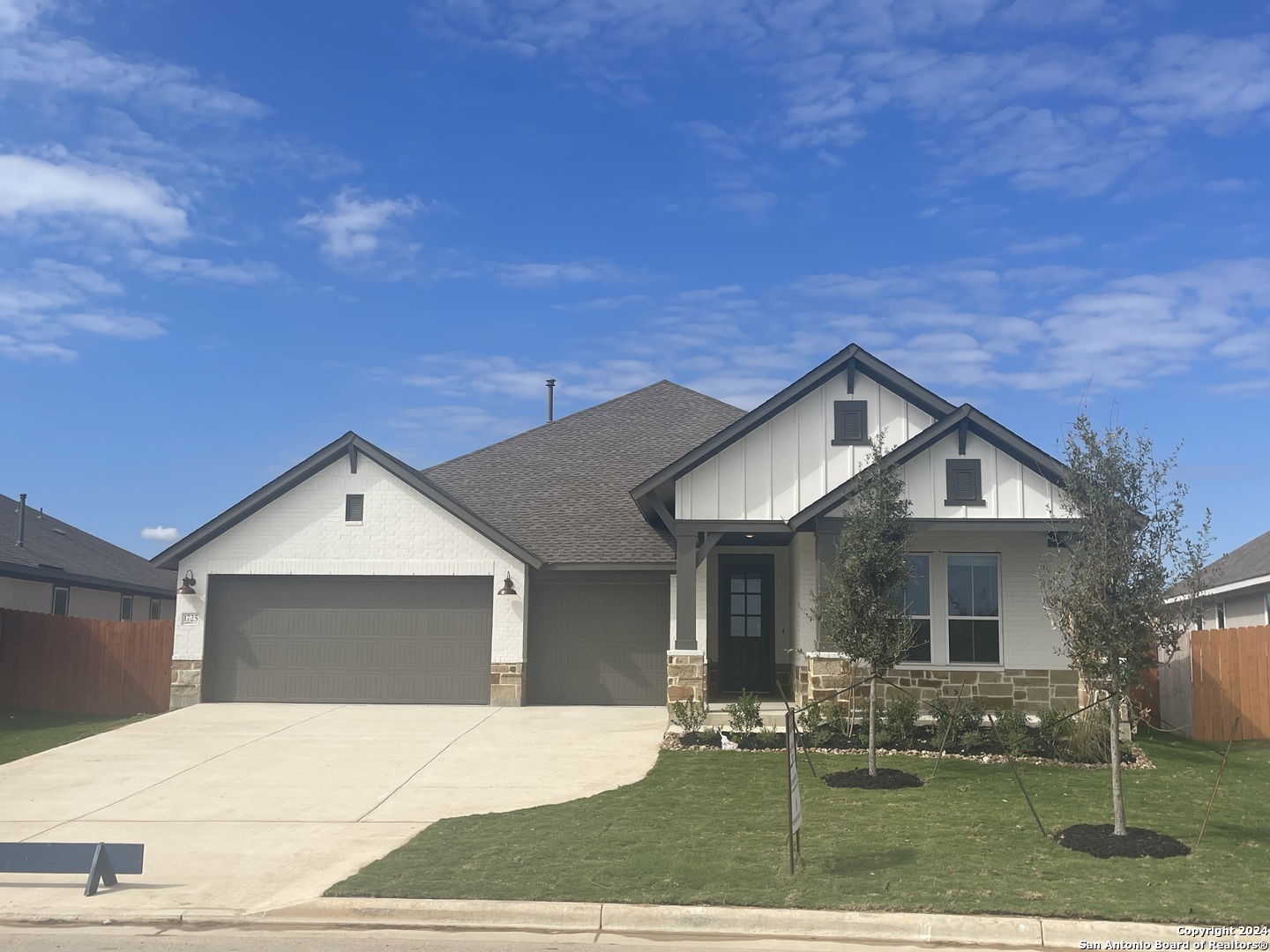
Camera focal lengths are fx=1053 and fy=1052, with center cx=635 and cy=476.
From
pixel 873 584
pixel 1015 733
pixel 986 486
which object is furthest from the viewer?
pixel 986 486

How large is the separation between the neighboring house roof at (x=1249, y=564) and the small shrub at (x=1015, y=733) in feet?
30.4

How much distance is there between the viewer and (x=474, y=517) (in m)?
19.0

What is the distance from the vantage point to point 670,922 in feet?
24.6

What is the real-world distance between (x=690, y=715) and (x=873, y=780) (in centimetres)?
361

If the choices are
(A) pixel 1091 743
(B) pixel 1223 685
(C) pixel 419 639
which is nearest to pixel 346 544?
(C) pixel 419 639

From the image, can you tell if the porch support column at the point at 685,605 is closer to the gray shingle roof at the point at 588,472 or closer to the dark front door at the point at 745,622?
the gray shingle roof at the point at 588,472

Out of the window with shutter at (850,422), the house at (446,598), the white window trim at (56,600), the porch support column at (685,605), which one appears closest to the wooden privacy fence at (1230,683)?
the house at (446,598)

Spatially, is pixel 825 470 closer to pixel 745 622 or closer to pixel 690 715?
pixel 745 622

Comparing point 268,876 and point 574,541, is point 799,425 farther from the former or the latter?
point 268,876

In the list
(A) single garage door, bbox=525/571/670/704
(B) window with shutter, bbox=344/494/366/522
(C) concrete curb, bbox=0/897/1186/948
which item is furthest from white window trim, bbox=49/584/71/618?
(C) concrete curb, bbox=0/897/1186/948

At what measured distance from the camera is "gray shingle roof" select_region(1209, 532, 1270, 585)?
917 inches

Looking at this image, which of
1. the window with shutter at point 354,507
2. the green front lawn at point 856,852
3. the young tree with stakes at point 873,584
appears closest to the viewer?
the green front lawn at point 856,852

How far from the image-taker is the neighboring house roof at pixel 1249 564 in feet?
75.4

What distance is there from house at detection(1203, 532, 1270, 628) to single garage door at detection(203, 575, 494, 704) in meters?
15.1
